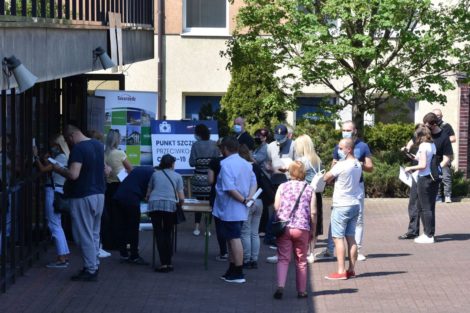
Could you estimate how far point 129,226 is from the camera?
14.2 meters

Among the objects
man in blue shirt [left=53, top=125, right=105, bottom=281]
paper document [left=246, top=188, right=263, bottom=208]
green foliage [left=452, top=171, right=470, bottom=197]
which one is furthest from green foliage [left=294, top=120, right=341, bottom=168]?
man in blue shirt [left=53, top=125, right=105, bottom=281]

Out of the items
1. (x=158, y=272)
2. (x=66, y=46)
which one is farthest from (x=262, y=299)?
(x=66, y=46)

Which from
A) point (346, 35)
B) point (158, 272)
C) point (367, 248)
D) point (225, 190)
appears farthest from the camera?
point (346, 35)

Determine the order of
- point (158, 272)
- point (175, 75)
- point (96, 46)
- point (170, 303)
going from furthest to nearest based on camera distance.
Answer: point (175, 75) < point (96, 46) < point (158, 272) < point (170, 303)

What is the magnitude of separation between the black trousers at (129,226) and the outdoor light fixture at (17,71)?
4556 millimetres

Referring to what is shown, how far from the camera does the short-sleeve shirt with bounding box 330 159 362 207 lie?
1281 cm

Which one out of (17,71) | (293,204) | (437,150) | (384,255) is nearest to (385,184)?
(437,150)

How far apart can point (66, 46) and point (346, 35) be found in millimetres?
10204

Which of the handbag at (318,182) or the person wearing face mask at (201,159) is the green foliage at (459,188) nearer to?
the person wearing face mask at (201,159)

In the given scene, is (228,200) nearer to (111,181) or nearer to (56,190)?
(56,190)

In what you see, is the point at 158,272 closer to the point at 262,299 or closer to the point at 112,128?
the point at 262,299

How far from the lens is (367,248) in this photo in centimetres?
1612

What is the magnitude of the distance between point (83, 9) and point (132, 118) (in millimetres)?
2835

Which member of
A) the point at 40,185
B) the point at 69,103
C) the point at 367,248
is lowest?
the point at 367,248
